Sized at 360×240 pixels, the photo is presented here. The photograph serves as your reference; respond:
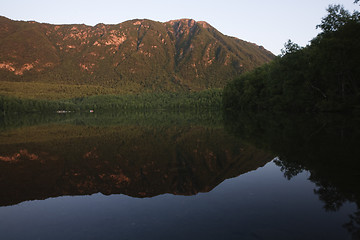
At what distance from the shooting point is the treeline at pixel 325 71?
42.2 m

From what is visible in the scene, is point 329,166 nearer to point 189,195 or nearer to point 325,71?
point 189,195

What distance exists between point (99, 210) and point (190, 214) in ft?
9.03

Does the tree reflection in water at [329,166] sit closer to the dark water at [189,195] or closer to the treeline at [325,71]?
the dark water at [189,195]

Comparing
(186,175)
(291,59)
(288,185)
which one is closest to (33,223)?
(186,175)

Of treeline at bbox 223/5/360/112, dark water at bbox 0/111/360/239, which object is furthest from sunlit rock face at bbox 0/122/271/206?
treeline at bbox 223/5/360/112

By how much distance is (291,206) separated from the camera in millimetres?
6969

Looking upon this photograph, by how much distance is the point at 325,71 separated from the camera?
4666cm

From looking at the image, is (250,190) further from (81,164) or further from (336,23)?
(336,23)

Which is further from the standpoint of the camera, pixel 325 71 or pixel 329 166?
pixel 325 71

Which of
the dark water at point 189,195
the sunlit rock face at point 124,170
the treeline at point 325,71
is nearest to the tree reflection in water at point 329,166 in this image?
the dark water at point 189,195

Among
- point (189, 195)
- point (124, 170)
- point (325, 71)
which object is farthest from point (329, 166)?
point (325, 71)

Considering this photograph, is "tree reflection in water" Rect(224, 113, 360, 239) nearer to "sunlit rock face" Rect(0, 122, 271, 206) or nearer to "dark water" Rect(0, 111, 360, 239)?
"dark water" Rect(0, 111, 360, 239)

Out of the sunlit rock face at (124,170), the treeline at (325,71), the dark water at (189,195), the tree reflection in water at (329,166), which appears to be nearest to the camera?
the dark water at (189,195)

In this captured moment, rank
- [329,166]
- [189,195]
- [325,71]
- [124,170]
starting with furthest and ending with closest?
[325,71]
[124,170]
[329,166]
[189,195]
